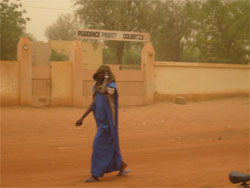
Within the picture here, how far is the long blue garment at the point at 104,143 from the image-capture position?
5266 mm

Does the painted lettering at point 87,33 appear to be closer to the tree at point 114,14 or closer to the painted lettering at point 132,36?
the painted lettering at point 132,36

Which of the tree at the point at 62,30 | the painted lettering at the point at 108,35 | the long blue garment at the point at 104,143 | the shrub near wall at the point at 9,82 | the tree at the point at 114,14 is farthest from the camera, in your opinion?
the tree at the point at 62,30

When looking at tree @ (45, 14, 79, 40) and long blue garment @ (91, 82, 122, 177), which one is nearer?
long blue garment @ (91, 82, 122, 177)

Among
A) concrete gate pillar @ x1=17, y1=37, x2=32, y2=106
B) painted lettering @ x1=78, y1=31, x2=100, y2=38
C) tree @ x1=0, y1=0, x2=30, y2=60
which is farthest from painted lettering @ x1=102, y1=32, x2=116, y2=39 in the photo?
tree @ x1=0, y1=0, x2=30, y2=60

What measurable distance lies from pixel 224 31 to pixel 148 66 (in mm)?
8568

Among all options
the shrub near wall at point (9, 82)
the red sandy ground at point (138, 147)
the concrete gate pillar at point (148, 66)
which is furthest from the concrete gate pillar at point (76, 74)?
the concrete gate pillar at point (148, 66)

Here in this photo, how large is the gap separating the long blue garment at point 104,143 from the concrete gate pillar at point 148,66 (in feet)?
36.2

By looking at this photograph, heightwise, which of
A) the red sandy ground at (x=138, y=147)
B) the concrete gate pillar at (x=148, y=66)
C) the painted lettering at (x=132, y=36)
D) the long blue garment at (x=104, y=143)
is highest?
the painted lettering at (x=132, y=36)

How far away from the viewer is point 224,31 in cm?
2261

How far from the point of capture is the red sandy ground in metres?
5.64

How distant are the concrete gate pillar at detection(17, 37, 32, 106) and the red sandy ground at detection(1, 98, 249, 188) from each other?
57 cm

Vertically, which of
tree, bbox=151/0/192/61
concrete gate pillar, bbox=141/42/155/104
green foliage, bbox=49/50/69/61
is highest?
tree, bbox=151/0/192/61

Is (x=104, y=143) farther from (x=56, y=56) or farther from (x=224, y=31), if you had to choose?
(x=56, y=56)

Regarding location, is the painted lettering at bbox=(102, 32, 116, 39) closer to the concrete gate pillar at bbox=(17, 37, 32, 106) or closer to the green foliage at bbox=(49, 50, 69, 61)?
the concrete gate pillar at bbox=(17, 37, 32, 106)
